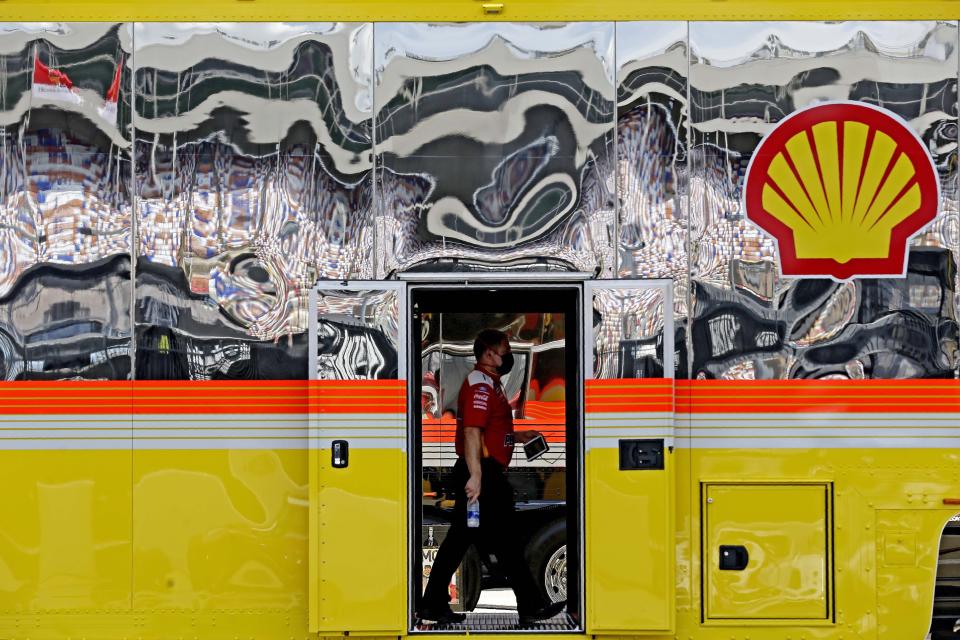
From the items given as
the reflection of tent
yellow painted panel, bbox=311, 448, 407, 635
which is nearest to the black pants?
yellow painted panel, bbox=311, 448, 407, 635

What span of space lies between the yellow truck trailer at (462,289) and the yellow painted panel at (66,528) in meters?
0.02

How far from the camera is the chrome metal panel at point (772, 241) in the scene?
4445 mm

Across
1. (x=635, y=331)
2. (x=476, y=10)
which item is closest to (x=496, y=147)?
(x=476, y=10)

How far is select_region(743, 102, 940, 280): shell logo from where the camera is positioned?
4.43 m

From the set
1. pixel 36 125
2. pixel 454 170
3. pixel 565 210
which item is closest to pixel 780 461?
pixel 565 210

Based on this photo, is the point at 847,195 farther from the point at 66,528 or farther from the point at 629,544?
the point at 66,528

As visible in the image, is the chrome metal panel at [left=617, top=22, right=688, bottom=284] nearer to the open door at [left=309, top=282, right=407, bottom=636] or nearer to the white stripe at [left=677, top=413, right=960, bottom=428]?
the white stripe at [left=677, top=413, right=960, bottom=428]

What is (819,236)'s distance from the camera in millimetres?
4441

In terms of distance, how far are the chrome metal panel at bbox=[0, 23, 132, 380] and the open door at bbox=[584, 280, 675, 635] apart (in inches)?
88.1

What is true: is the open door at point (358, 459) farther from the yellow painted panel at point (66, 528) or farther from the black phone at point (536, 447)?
the black phone at point (536, 447)

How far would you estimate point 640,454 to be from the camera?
4.38 metres

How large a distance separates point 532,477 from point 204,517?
272 cm

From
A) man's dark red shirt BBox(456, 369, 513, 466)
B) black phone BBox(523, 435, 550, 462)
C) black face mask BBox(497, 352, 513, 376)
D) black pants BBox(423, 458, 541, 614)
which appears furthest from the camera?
black phone BBox(523, 435, 550, 462)

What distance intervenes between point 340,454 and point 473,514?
1.23 m
